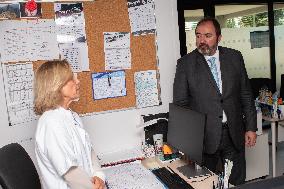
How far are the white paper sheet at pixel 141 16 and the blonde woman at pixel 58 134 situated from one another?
92 cm

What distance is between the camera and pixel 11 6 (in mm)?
2010

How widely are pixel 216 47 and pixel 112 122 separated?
0.96 m

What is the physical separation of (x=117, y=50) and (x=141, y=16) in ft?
1.06

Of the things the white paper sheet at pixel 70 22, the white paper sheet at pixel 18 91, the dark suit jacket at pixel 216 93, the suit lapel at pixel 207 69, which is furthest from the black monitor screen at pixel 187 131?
the white paper sheet at pixel 18 91

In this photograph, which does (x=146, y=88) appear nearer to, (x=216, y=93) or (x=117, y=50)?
(x=117, y=50)

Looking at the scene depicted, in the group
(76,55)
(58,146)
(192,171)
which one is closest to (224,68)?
(192,171)

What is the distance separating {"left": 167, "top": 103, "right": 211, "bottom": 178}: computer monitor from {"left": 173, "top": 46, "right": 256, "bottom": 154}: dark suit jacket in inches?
11.4

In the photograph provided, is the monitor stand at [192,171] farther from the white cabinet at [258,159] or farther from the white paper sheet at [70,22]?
the white cabinet at [258,159]

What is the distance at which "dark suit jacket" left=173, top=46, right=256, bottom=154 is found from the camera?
226 cm

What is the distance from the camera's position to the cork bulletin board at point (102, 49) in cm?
226

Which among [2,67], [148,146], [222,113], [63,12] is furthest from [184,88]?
Result: [2,67]

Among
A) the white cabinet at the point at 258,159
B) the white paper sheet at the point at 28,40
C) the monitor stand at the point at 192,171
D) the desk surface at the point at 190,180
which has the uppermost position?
the white paper sheet at the point at 28,40

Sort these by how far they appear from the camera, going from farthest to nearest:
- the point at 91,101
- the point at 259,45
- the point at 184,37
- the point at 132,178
Answer: the point at 259,45, the point at 184,37, the point at 91,101, the point at 132,178

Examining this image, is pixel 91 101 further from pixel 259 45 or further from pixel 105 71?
pixel 259 45
